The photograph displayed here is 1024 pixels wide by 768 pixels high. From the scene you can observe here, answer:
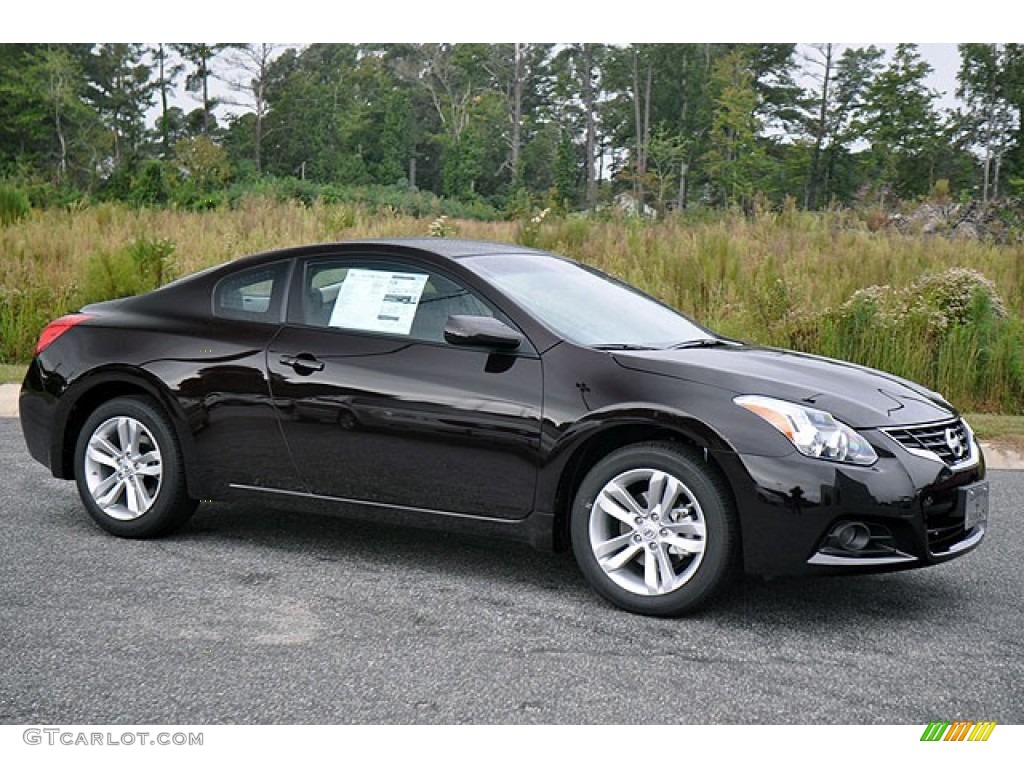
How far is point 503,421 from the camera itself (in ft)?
18.5

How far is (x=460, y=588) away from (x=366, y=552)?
0.86 m

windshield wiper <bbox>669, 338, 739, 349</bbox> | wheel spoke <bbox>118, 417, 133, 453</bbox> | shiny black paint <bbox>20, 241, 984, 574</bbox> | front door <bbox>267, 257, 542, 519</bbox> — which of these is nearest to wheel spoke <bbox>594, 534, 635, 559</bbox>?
shiny black paint <bbox>20, 241, 984, 574</bbox>

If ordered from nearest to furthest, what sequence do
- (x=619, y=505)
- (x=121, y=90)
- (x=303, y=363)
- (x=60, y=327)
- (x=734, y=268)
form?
(x=619, y=505), (x=303, y=363), (x=60, y=327), (x=734, y=268), (x=121, y=90)

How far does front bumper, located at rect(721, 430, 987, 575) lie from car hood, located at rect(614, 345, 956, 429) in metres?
0.18

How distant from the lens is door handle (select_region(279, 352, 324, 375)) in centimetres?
614

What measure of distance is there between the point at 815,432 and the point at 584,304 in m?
1.49

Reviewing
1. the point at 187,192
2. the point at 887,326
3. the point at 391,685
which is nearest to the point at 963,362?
the point at 887,326

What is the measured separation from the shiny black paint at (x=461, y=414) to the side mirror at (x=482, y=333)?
0.07m

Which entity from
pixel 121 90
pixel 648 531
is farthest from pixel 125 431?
pixel 121 90

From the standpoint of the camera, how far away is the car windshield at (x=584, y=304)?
5.95m

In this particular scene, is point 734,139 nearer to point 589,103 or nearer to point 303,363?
point 589,103

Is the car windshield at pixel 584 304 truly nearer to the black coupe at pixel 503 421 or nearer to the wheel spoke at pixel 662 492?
the black coupe at pixel 503 421

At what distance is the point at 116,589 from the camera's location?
5742mm

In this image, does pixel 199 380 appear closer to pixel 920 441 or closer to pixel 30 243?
pixel 920 441
